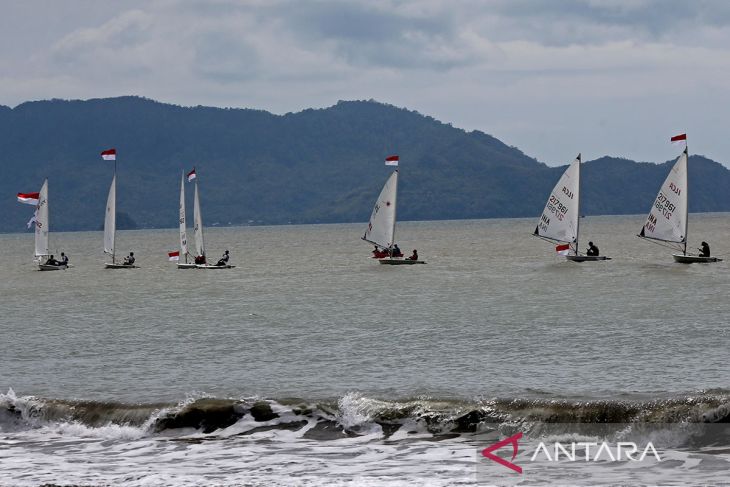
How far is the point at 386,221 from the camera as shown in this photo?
86688 millimetres

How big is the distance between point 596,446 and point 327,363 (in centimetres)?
1423

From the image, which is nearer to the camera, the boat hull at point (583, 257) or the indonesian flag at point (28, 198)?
the indonesian flag at point (28, 198)

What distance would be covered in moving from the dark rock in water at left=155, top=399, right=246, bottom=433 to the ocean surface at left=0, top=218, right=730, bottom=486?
6 centimetres

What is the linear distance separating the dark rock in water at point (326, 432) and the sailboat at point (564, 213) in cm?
5969

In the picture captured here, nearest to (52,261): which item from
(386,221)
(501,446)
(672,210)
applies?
(386,221)

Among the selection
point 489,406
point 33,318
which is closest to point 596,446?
point 489,406

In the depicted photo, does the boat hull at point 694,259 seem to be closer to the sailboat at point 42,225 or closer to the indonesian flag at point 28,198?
the indonesian flag at point 28,198

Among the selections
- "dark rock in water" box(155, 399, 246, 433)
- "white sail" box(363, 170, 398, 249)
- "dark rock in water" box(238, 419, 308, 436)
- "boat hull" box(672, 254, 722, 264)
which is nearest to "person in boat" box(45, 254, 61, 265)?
"white sail" box(363, 170, 398, 249)

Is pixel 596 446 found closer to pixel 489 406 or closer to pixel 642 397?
pixel 489 406

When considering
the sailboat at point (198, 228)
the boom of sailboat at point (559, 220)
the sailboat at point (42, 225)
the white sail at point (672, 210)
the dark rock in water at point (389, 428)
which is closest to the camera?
the dark rock in water at point (389, 428)

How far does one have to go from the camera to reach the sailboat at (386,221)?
85500mm

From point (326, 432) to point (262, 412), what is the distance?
2.02 meters

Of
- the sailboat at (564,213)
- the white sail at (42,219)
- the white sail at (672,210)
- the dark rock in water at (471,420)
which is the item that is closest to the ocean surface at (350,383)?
the dark rock in water at (471,420)

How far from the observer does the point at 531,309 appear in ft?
171
